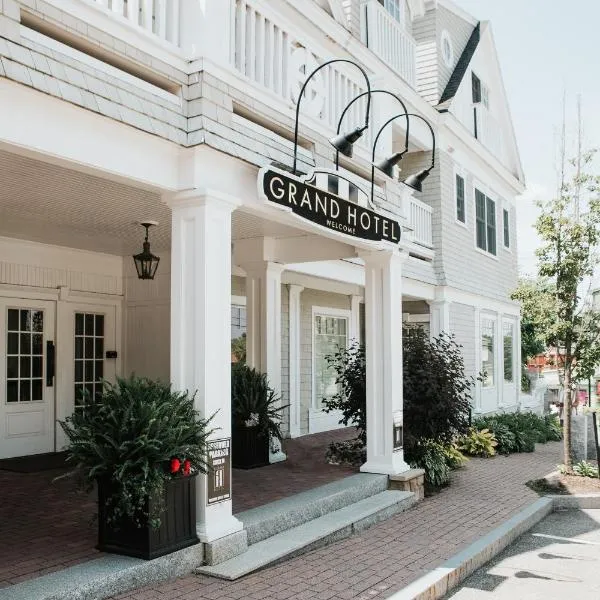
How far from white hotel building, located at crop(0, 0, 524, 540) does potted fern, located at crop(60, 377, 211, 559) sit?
0.35m

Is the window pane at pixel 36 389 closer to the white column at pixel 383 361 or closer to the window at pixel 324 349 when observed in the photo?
the white column at pixel 383 361

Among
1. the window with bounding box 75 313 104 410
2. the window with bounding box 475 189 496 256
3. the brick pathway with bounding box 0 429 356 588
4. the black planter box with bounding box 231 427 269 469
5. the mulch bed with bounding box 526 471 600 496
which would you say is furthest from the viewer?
the window with bounding box 475 189 496 256

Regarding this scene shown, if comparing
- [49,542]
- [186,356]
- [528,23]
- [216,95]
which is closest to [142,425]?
[186,356]

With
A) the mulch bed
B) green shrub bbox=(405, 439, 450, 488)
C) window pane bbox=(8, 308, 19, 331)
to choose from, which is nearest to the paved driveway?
the mulch bed

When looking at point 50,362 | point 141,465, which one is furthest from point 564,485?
point 50,362

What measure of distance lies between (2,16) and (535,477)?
347 inches

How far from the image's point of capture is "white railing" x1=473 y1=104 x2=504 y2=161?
1620 centimetres

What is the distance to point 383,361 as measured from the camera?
25.9 feet

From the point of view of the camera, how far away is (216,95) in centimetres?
538

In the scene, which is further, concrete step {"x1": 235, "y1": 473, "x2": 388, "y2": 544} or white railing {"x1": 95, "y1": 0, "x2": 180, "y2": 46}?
concrete step {"x1": 235, "y1": 473, "x2": 388, "y2": 544}

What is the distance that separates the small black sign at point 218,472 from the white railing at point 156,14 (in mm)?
3108

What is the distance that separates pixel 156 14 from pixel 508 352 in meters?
15.3

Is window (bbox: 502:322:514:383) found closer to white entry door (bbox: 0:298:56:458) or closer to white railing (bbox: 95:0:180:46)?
white entry door (bbox: 0:298:56:458)

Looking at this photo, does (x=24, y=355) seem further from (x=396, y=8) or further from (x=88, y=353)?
(x=396, y=8)
